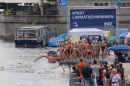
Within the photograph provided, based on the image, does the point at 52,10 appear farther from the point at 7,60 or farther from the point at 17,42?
the point at 7,60

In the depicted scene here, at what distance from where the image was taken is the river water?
4470 centimetres

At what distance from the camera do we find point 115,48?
46562 millimetres

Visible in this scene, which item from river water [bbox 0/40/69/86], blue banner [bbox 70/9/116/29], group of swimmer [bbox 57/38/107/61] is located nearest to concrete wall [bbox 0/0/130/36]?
river water [bbox 0/40/69/86]

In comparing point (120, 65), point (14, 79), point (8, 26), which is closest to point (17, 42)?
point (8, 26)

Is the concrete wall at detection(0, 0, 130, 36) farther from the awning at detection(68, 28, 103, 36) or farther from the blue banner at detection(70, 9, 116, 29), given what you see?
the blue banner at detection(70, 9, 116, 29)

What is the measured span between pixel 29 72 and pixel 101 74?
647 inches

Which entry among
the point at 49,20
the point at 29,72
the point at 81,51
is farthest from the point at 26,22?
the point at 29,72

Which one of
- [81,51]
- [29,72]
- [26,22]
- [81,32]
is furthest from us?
[26,22]

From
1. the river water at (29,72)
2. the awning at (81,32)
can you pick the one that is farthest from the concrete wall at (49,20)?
the awning at (81,32)

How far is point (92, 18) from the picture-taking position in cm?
5269

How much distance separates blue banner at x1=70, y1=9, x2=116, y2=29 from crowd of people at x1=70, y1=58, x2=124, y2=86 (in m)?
16.3

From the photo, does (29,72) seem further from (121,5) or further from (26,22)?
(121,5)

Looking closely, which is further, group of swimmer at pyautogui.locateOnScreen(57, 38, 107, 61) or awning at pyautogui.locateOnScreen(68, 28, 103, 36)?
awning at pyautogui.locateOnScreen(68, 28, 103, 36)

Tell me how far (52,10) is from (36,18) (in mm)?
2405
